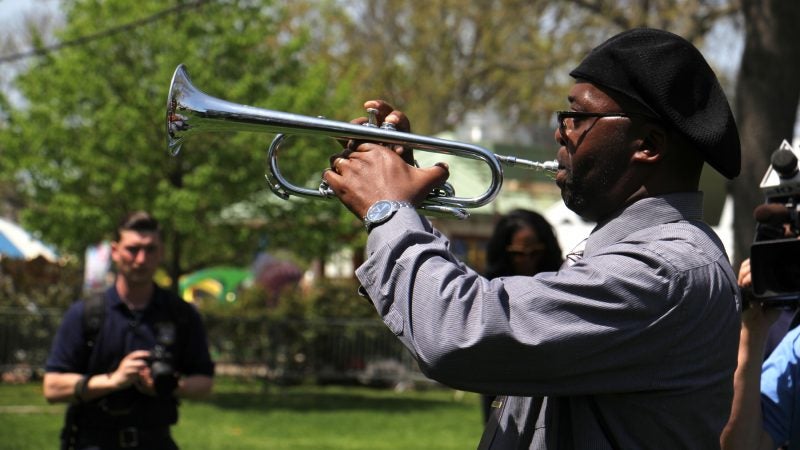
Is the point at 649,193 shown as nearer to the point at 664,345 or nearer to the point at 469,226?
the point at 664,345

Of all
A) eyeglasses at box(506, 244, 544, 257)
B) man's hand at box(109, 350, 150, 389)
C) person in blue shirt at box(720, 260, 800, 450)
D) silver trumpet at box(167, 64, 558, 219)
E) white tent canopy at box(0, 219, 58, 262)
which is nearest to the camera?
silver trumpet at box(167, 64, 558, 219)

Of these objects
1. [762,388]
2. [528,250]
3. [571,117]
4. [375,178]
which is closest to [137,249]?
[528,250]

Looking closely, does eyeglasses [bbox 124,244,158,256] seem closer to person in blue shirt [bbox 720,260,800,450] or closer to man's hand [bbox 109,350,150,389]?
man's hand [bbox 109,350,150,389]

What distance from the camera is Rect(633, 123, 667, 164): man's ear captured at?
2.56 meters

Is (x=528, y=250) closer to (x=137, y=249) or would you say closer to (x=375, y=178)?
(x=137, y=249)

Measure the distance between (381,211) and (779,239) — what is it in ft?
5.49

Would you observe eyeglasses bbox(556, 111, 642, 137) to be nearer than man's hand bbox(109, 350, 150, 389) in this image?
Yes

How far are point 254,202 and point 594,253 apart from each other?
16604 millimetres

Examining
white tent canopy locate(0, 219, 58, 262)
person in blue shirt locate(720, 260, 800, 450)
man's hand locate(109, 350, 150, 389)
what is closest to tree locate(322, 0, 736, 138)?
white tent canopy locate(0, 219, 58, 262)

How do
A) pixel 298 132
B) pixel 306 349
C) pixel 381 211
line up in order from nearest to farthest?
pixel 381 211, pixel 298 132, pixel 306 349

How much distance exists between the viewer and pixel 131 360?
5.46m

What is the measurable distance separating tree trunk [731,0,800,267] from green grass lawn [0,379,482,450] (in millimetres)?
4976

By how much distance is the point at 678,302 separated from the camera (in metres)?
2.36

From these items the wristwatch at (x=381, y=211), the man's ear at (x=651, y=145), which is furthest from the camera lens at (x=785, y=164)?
the wristwatch at (x=381, y=211)
